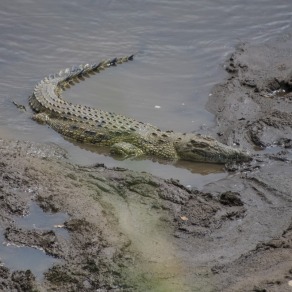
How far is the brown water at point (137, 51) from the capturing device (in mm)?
9297

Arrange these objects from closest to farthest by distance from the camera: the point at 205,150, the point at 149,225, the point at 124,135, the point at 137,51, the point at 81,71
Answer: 1. the point at 149,225
2. the point at 205,150
3. the point at 124,135
4. the point at 81,71
5. the point at 137,51

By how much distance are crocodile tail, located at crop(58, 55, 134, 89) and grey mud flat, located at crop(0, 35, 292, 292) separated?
7.25 ft

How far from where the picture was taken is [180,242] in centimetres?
626

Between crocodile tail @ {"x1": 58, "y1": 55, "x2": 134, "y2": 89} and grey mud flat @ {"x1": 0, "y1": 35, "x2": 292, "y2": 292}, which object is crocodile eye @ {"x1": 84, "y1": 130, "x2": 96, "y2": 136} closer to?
grey mud flat @ {"x1": 0, "y1": 35, "x2": 292, "y2": 292}

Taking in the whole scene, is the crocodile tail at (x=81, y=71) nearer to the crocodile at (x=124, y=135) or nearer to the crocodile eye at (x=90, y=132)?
the crocodile at (x=124, y=135)

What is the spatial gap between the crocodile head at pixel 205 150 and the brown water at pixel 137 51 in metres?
0.14

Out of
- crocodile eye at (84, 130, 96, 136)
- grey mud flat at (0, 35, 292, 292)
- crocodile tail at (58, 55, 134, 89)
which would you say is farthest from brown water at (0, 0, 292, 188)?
grey mud flat at (0, 35, 292, 292)

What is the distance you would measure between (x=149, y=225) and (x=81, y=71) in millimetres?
4742

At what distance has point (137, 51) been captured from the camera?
1156 centimetres

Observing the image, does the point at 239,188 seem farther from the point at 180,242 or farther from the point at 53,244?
the point at 53,244

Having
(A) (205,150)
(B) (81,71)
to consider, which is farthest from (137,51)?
(A) (205,150)

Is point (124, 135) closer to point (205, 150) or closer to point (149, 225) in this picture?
point (205, 150)

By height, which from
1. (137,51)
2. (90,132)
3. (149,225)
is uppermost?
(137,51)

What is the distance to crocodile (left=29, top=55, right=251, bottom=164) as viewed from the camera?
28.3ft
